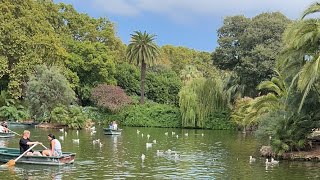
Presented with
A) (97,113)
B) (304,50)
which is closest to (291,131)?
(304,50)

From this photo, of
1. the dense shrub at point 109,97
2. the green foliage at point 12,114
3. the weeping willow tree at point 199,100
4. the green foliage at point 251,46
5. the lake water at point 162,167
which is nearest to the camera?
→ the lake water at point 162,167

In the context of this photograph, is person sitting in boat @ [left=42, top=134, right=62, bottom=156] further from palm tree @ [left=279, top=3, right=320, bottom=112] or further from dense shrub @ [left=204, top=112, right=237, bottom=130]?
dense shrub @ [left=204, top=112, right=237, bottom=130]

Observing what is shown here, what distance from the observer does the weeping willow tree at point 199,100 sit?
59.1m

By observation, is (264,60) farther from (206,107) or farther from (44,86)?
(44,86)

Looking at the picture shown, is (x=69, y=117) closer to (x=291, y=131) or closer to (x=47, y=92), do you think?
(x=47, y=92)

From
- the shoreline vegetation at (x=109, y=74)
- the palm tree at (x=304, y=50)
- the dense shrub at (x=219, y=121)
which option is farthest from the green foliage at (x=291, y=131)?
the dense shrub at (x=219, y=121)

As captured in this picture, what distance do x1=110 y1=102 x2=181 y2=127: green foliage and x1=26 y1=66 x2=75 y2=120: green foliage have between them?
11.6m

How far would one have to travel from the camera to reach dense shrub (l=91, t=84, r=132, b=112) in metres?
66.8

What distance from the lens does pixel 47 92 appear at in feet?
181

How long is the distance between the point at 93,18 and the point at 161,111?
22.2 meters

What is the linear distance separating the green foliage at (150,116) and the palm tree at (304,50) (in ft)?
118

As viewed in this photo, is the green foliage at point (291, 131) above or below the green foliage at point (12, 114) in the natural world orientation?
below

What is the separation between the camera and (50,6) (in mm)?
72250

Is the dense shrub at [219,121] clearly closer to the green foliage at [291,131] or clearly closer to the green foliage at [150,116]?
the green foliage at [150,116]
